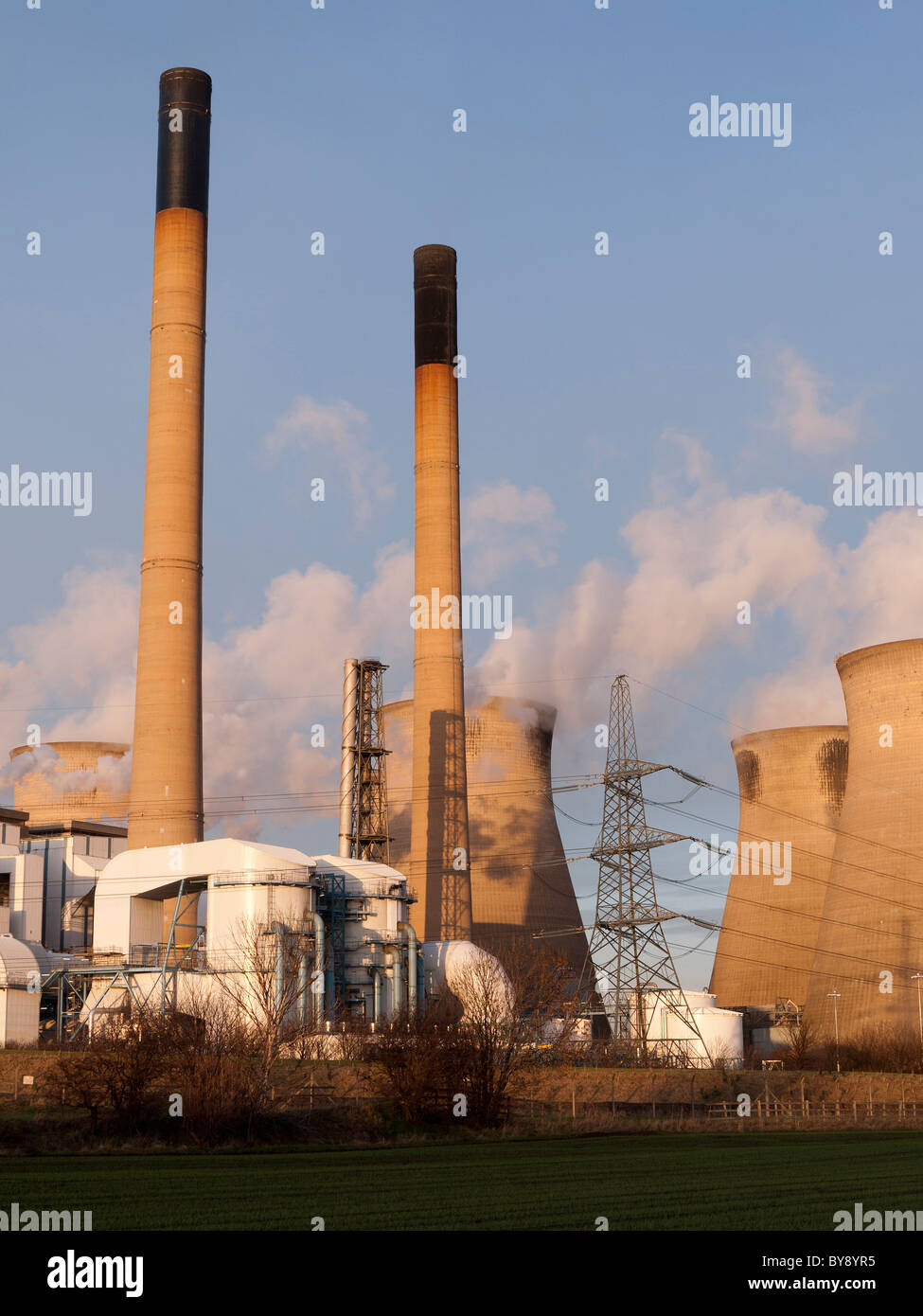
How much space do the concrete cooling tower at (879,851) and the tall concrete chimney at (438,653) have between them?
1156 cm

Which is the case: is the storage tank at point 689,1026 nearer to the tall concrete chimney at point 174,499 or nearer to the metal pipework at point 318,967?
the metal pipework at point 318,967

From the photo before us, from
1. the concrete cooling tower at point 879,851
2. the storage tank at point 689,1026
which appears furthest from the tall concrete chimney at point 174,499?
the concrete cooling tower at point 879,851

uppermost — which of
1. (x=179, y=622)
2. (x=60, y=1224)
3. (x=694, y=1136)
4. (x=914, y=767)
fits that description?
(x=179, y=622)

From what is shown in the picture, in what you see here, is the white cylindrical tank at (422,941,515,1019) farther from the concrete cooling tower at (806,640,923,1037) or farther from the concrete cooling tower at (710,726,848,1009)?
the concrete cooling tower at (710,726,848,1009)

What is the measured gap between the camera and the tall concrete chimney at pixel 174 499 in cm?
3375

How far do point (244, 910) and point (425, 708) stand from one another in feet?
39.9

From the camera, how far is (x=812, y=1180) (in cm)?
1387

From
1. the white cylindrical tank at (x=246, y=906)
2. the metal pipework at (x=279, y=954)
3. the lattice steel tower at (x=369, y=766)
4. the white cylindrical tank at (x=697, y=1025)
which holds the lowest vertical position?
the white cylindrical tank at (x=697, y=1025)

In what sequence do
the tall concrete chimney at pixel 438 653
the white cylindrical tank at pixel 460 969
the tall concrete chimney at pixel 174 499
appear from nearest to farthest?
the white cylindrical tank at pixel 460 969
the tall concrete chimney at pixel 174 499
the tall concrete chimney at pixel 438 653

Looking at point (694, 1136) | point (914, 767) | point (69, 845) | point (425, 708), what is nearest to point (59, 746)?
point (69, 845)

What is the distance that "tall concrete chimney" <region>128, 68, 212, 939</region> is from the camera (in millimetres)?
33750

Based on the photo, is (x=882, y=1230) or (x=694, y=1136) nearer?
(x=882, y=1230)
